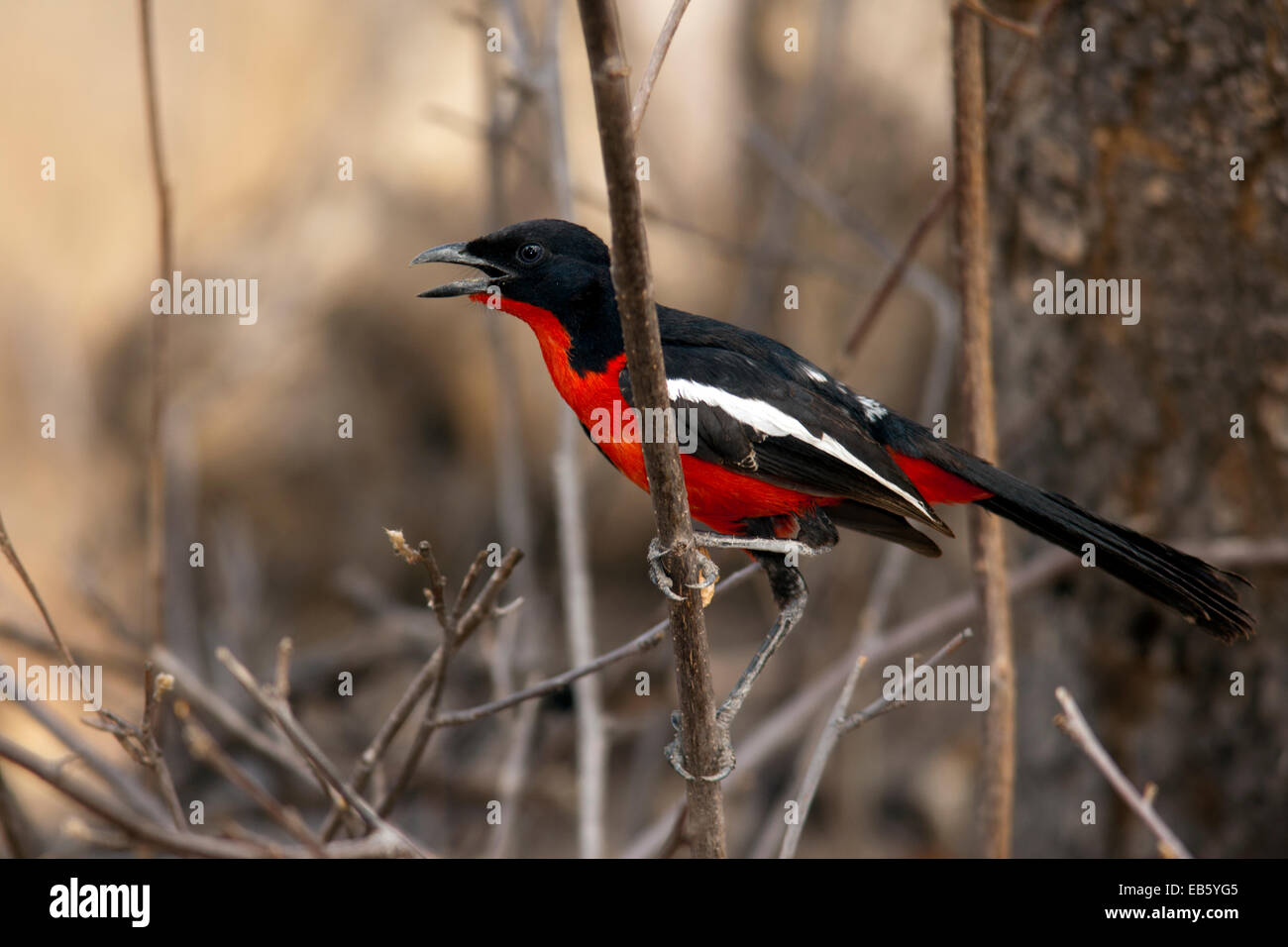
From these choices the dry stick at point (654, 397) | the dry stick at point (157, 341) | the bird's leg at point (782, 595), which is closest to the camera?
the dry stick at point (654, 397)

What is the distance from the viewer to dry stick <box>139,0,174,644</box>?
2770 mm

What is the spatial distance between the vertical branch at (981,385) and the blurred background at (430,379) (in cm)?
121

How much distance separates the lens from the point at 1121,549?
2.65 meters

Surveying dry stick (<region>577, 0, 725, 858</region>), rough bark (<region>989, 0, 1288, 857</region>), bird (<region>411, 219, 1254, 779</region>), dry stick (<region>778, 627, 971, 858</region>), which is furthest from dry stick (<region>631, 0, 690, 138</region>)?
rough bark (<region>989, 0, 1288, 857</region>)

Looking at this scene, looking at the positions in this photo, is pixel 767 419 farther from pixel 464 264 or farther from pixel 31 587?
pixel 31 587

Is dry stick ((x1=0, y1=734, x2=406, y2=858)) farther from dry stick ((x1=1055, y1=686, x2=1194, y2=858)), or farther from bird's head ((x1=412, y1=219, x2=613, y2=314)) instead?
bird's head ((x1=412, y1=219, x2=613, y2=314))

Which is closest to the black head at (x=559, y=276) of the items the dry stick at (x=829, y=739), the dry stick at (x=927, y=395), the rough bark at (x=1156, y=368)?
the dry stick at (x=829, y=739)

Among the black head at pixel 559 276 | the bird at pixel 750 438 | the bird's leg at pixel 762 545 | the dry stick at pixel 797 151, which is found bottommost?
the bird's leg at pixel 762 545

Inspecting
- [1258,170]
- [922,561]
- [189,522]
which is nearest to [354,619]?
[189,522]

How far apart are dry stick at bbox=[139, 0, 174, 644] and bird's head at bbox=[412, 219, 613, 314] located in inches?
29.7

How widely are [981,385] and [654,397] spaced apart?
4.81 feet

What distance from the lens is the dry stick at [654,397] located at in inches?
60.2

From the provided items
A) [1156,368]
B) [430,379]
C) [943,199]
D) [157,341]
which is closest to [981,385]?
[943,199]

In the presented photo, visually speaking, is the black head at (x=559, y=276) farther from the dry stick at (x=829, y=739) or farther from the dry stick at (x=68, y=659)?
the dry stick at (x=68, y=659)
